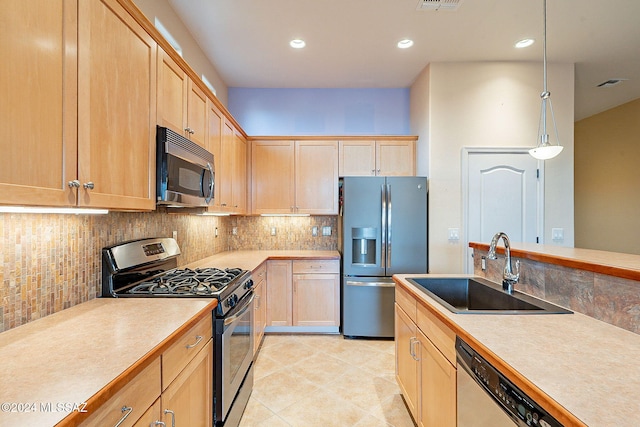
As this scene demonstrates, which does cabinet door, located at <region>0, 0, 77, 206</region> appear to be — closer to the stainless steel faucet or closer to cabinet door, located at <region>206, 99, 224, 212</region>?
cabinet door, located at <region>206, 99, 224, 212</region>

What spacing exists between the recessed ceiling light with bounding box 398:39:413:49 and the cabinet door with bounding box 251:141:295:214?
160 cm

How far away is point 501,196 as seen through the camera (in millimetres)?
3275

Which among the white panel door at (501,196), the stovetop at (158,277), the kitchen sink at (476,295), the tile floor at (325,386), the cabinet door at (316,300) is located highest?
the white panel door at (501,196)

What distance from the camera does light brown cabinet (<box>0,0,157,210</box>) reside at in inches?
34.7

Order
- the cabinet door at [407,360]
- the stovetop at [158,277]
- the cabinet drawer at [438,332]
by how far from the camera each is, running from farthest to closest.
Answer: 1. the cabinet door at [407,360]
2. the stovetop at [158,277]
3. the cabinet drawer at [438,332]

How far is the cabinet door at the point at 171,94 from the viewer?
1.72m

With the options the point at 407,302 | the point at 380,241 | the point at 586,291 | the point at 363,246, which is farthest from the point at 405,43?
the point at 586,291

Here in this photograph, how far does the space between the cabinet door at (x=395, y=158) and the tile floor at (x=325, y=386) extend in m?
1.99

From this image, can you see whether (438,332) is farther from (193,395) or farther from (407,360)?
(193,395)

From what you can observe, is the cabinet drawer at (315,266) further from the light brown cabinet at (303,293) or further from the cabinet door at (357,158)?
the cabinet door at (357,158)

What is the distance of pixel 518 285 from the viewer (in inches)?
69.4

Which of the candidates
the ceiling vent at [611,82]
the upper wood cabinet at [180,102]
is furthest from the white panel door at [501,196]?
the upper wood cabinet at [180,102]

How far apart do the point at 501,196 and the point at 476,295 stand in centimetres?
178

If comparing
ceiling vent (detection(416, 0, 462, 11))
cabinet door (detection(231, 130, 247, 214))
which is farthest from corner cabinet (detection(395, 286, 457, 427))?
ceiling vent (detection(416, 0, 462, 11))
